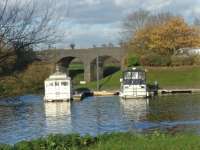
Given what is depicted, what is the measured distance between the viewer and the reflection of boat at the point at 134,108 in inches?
1900

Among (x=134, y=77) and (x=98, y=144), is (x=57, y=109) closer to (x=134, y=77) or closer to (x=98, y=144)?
(x=134, y=77)

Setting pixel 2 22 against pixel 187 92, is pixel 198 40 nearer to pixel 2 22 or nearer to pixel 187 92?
pixel 187 92

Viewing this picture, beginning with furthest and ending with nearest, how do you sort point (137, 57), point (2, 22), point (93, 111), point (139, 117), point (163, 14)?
point (163, 14) < point (137, 57) < point (93, 111) < point (139, 117) < point (2, 22)

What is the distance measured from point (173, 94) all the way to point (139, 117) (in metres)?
31.6

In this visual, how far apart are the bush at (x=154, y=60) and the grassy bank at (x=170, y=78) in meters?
1.01

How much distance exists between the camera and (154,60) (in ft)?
310

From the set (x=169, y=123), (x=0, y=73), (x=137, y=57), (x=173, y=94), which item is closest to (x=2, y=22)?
(x=0, y=73)

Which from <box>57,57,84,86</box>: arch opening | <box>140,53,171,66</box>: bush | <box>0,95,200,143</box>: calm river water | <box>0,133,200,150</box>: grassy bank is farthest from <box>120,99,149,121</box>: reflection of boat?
<box>57,57,84,86</box>: arch opening

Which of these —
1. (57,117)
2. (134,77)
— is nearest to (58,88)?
(134,77)

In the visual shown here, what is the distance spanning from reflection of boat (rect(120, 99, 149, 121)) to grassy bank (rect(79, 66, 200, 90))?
1891 cm

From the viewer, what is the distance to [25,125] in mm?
42438

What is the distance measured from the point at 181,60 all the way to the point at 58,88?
2939 centimetres

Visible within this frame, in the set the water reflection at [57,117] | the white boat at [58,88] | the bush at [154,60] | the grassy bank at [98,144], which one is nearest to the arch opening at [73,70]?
the bush at [154,60]

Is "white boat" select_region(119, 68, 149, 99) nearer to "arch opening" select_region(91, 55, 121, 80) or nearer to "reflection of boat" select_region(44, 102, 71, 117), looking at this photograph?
"reflection of boat" select_region(44, 102, 71, 117)
